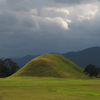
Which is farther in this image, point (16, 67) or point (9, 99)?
point (16, 67)

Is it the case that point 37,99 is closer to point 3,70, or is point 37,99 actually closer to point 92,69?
point 92,69

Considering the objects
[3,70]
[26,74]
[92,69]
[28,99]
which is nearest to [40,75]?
[26,74]

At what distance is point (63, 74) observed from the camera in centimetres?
10338

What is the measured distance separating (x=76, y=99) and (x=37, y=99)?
5923 millimetres

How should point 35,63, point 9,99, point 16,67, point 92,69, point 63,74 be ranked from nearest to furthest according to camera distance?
point 9,99
point 92,69
point 63,74
point 35,63
point 16,67

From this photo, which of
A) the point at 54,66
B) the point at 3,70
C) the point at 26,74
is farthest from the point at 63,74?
the point at 3,70

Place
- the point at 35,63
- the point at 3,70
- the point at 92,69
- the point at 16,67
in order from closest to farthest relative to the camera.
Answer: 1. the point at 92,69
2. the point at 35,63
3. the point at 3,70
4. the point at 16,67

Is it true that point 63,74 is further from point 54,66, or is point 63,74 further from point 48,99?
point 48,99

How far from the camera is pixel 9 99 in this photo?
73.6 ft

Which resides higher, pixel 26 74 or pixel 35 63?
pixel 35 63

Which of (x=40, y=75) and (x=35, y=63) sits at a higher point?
(x=35, y=63)

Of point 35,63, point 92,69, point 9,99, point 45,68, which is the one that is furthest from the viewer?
point 35,63

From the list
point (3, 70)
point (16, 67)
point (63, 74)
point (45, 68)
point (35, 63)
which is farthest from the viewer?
point (16, 67)

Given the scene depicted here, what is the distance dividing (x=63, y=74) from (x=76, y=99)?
266ft
